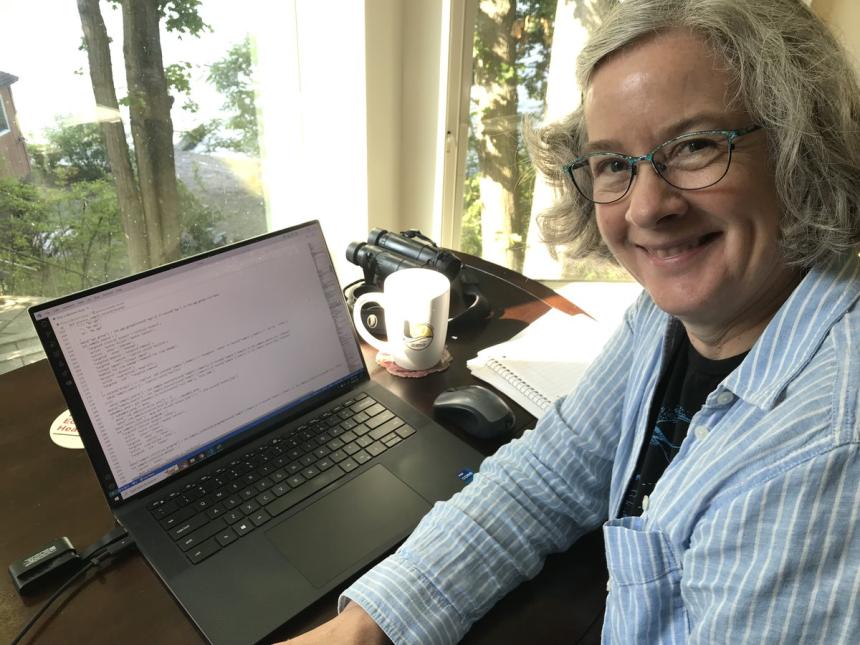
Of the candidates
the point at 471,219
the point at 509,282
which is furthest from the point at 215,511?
the point at 471,219

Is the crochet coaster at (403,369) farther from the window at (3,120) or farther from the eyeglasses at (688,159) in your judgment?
the window at (3,120)

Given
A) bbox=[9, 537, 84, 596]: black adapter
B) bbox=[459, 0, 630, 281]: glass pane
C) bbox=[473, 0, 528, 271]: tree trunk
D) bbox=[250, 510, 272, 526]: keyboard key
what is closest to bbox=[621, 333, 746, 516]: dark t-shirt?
bbox=[250, 510, 272, 526]: keyboard key

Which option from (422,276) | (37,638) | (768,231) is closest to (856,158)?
(768,231)

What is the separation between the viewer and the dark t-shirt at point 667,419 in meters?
A: 0.77

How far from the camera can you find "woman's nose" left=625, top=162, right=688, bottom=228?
0.62m

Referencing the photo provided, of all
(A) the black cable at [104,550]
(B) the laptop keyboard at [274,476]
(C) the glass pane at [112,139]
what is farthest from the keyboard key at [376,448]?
(C) the glass pane at [112,139]

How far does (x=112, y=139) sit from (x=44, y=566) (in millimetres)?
1116

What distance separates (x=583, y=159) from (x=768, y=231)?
21cm

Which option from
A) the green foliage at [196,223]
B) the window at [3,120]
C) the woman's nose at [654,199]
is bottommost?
the green foliage at [196,223]

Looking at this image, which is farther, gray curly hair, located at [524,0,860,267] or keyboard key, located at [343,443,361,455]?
keyboard key, located at [343,443,361,455]

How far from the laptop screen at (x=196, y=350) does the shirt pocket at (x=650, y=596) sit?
529 millimetres

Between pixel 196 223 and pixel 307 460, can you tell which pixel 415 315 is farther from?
pixel 196 223

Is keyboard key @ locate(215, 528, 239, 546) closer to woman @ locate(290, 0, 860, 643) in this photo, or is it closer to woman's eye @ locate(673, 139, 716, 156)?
woman @ locate(290, 0, 860, 643)

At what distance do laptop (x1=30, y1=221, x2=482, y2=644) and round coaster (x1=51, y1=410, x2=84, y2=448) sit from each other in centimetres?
20
